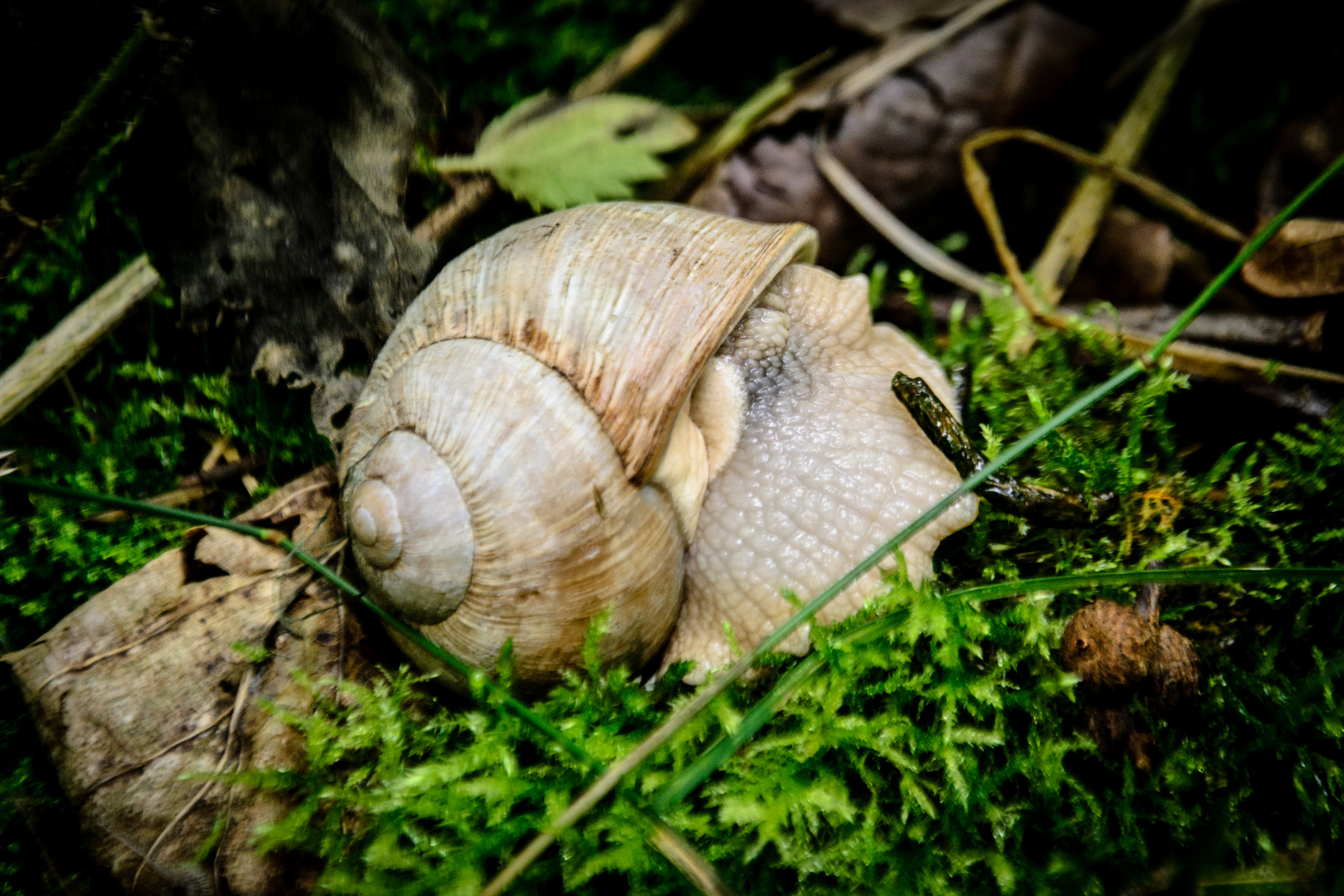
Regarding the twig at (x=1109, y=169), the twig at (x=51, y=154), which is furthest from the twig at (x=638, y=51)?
the twig at (x=51, y=154)

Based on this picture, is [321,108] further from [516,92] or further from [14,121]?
[14,121]

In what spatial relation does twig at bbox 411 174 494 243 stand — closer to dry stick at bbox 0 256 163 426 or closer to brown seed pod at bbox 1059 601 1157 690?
dry stick at bbox 0 256 163 426

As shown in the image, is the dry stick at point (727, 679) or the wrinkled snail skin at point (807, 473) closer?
the dry stick at point (727, 679)

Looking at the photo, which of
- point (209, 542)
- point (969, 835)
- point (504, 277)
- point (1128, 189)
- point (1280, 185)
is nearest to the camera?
point (969, 835)

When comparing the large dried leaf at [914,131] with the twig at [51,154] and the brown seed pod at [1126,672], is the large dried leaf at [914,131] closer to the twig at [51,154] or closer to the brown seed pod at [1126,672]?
the brown seed pod at [1126,672]

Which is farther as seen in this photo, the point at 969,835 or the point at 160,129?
the point at 160,129

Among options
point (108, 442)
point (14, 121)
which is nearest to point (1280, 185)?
point (108, 442)
